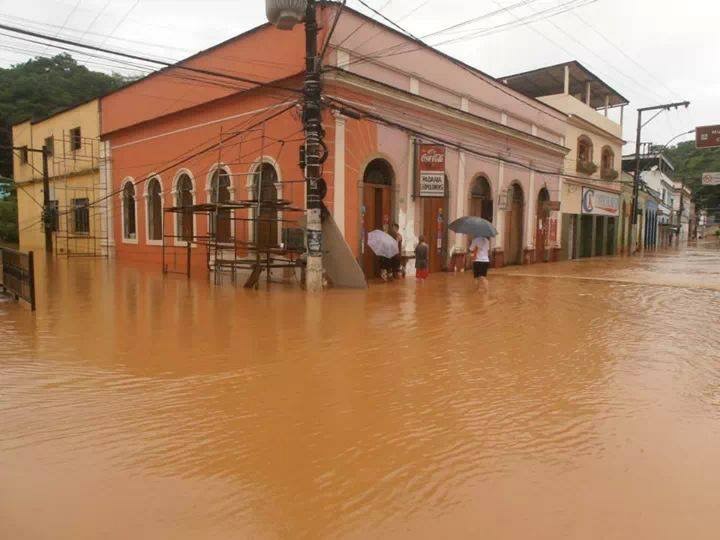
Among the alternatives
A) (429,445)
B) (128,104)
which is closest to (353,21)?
(128,104)

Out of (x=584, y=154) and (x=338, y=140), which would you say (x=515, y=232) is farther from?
(x=338, y=140)

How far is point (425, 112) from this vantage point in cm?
1444

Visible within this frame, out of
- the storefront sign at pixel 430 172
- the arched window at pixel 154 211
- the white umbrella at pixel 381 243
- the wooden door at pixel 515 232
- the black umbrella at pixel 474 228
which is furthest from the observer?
the wooden door at pixel 515 232

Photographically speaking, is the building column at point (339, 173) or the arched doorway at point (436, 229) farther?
the arched doorway at point (436, 229)

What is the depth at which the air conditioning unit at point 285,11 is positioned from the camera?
10016 millimetres

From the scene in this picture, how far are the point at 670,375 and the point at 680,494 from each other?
263 centimetres

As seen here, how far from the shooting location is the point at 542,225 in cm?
2172

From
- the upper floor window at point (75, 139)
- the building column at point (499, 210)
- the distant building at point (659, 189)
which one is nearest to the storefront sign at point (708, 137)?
the building column at point (499, 210)

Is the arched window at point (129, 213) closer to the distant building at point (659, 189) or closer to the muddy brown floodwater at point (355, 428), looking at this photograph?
the muddy brown floodwater at point (355, 428)

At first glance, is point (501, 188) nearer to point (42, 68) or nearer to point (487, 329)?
point (487, 329)

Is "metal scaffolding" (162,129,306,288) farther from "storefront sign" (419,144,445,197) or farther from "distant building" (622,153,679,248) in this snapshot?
"distant building" (622,153,679,248)

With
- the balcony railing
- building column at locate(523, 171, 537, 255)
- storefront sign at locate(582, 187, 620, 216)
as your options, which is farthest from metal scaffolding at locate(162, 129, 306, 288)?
storefront sign at locate(582, 187, 620, 216)

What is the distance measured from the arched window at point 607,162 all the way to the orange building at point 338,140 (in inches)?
324

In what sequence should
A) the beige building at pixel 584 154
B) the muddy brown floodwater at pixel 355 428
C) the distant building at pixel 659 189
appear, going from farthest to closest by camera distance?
the distant building at pixel 659 189
the beige building at pixel 584 154
the muddy brown floodwater at pixel 355 428
